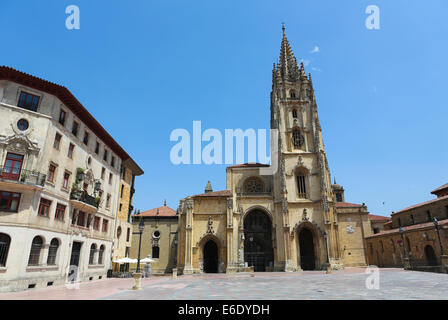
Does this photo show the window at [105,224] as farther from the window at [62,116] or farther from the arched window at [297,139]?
the arched window at [297,139]

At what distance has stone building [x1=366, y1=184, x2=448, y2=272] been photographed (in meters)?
30.5

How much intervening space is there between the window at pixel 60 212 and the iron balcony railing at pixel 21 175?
3.30m

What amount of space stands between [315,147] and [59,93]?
3363 cm

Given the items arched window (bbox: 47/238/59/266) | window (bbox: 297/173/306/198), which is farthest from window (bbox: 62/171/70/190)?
window (bbox: 297/173/306/198)

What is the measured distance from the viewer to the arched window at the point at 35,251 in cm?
1733

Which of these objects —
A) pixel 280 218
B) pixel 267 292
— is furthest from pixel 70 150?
pixel 280 218

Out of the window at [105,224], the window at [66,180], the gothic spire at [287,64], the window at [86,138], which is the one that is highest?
the gothic spire at [287,64]

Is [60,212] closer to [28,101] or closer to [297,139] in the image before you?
[28,101]

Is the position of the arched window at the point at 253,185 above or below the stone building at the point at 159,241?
above

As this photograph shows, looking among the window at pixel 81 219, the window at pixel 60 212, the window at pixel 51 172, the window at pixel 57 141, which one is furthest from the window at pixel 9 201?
the window at pixel 81 219

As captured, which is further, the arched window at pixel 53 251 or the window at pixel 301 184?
the window at pixel 301 184

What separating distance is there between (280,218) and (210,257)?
11.4 m

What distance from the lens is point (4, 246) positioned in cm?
1596
